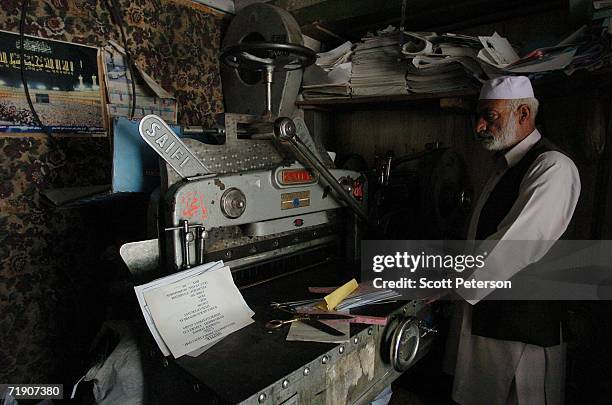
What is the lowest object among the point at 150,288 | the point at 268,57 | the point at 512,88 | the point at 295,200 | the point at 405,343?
the point at 405,343

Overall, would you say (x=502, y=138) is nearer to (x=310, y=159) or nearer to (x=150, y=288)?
(x=310, y=159)

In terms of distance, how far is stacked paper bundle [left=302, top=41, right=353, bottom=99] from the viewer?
1.98 meters

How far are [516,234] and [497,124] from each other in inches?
17.0

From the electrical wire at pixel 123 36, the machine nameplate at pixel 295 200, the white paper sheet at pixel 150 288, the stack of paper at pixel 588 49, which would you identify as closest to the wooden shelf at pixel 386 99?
the stack of paper at pixel 588 49

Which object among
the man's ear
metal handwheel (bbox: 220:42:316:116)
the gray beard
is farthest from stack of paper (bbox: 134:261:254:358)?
the man's ear

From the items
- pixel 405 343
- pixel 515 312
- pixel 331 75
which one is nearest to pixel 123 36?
pixel 331 75

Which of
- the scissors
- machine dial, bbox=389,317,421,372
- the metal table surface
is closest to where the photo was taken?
the metal table surface

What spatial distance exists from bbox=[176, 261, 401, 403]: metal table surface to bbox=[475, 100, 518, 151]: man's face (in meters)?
0.73

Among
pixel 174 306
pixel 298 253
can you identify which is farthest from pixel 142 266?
pixel 298 253

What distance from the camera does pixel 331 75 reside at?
6.52ft

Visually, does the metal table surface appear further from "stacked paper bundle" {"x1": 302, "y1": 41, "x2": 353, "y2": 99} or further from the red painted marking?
"stacked paper bundle" {"x1": 302, "y1": 41, "x2": 353, "y2": 99}

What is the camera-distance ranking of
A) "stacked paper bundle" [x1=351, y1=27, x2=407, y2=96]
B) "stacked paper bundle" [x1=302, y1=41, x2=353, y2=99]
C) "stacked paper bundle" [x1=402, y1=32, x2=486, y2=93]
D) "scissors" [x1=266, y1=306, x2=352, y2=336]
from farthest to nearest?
"stacked paper bundle" [x1=302, y1=41, x2=353, y2=99] → "stacked paper bundle" [x1=351, y1=27, x2=407, y2=96] → "stacked paper bundle" [x1=402, y1=32, x2=486, y2=93] → "scissors" [x1=266, y1=306, x2=352, y2=336]

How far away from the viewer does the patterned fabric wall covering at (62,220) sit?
5.52ft

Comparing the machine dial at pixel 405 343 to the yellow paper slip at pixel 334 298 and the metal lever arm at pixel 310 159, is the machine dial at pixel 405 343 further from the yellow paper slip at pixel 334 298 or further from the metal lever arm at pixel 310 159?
the metal lever arm at pixel 310 159
